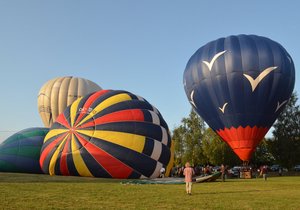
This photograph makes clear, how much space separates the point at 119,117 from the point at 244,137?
10212mm

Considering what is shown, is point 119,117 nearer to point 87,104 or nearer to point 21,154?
point 87,104

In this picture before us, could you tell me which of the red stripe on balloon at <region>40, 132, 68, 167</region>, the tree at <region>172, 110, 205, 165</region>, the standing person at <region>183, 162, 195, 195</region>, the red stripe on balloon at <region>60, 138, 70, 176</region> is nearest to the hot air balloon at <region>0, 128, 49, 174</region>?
the red stripe on balloon at <region>40, 132, 68, 167</region>

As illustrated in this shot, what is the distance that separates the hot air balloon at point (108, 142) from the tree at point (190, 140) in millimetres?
28905

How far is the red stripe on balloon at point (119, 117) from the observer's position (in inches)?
779

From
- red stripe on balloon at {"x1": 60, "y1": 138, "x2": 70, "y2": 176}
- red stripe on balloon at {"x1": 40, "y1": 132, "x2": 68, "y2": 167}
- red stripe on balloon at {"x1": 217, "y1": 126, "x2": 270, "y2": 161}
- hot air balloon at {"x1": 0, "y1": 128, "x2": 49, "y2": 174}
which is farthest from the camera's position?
red stripe on balloon at {"x1": 217, "y1": 126, "x2": 270, "y2": 161}

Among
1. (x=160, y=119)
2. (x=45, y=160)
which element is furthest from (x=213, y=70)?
(x=45, y=160)

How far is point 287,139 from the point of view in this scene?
149 feet

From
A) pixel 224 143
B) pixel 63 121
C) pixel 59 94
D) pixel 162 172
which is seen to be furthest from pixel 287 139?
pixel 63 121

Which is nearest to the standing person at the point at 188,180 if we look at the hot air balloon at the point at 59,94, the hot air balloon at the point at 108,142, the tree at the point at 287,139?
the hot air balloon at the point at 108,142

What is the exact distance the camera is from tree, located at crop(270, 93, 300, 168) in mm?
44844

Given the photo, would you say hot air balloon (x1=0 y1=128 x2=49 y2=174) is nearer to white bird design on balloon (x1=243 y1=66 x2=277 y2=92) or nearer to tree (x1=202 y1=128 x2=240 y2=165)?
white bird design on balloon (x1=243 y1=66 x2=277 y2=92)

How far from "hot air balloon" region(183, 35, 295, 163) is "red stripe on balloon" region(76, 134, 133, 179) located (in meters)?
9.38

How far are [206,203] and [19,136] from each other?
57.2ft

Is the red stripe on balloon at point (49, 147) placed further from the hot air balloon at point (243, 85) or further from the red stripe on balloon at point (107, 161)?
the hot air balloon at point (243, 85)
